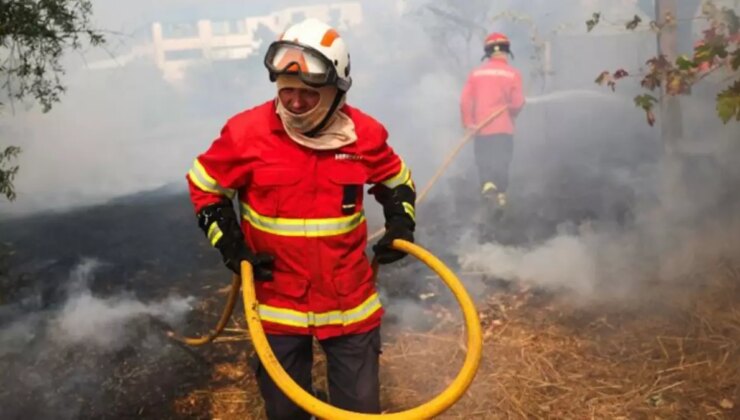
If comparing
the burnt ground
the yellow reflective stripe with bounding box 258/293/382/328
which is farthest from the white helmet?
the burnt ground

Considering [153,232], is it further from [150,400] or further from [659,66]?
[659,66]

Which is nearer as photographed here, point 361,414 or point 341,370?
point 361,414

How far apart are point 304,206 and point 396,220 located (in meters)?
0.52

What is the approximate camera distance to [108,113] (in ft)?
48.1

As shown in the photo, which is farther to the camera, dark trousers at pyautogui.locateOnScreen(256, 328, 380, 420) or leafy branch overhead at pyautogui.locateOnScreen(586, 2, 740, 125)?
leafy branch overhead at pyautogui.locateOnScreen(586, 2, 740, 125)

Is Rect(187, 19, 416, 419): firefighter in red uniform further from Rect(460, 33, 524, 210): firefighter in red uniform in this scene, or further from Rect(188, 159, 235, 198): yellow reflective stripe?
Rect(460, 33, 524, 210): firefighter in red uniform

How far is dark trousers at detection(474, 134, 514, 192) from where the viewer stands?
25.6 ft

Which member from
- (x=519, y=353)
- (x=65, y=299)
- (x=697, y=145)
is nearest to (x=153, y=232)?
(x=65, y=299)

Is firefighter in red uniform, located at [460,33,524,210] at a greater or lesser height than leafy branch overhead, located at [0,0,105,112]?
lesser

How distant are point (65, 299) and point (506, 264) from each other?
3.93 meters

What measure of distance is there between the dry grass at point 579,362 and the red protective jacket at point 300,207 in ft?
4.38

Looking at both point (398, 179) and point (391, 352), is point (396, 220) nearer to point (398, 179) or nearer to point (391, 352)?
point (398, 179)

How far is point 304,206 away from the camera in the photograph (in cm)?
274

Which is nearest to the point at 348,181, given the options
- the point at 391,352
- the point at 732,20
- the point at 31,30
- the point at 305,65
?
the point at 305,65
